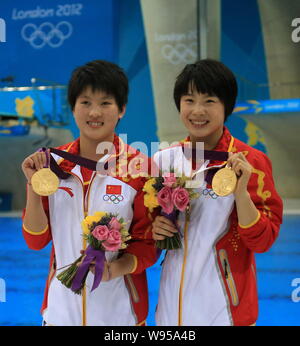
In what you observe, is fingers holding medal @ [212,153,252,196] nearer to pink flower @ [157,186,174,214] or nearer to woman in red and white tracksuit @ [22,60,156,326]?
pink flower @ [157,186,174,214]

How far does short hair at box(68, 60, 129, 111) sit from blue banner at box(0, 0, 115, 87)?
11.0 meters

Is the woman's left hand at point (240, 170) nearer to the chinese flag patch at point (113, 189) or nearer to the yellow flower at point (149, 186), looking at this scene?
the yellow flower at point (149, 186)

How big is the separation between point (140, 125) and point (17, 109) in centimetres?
371

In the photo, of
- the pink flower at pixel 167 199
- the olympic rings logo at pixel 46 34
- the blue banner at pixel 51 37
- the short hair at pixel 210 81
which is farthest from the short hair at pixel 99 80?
the olympic rings logo at pixel 46 34

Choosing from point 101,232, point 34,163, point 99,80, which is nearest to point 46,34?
point 99,80

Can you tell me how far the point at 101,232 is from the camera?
1679 mm

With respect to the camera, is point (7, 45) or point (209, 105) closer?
point (209, 105)

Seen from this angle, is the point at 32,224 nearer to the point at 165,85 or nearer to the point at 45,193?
the point at 45,193

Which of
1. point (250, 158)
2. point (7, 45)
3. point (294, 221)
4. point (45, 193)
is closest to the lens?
point (45, 193)

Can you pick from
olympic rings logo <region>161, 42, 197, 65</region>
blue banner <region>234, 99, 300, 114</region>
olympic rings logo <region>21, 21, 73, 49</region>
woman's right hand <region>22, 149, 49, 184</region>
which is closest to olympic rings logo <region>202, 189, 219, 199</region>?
woman's right hand <region>22, 149, 49, 184</region>

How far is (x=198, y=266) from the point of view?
1.82 m

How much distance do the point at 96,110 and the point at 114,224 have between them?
1.57 feet

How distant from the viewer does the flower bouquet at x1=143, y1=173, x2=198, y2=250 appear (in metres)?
1.74
